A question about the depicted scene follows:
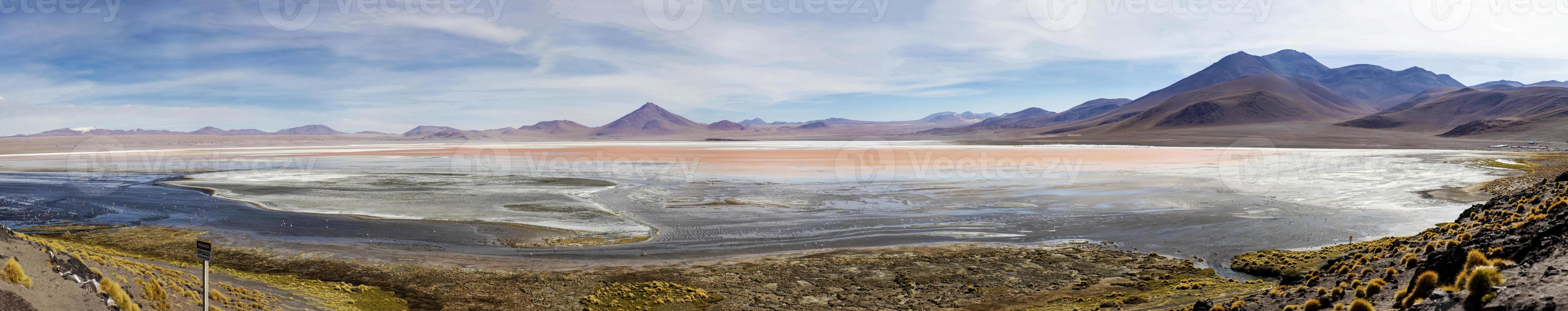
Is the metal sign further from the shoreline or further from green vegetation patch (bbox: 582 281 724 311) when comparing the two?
the shoreline

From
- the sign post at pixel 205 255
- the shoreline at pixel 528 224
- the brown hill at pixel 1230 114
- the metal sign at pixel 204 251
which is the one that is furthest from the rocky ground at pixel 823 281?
the brown hill at pixel 1230 114

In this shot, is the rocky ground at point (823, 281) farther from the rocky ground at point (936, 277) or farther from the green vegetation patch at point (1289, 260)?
the green vegetation patch at point (1289, 260)

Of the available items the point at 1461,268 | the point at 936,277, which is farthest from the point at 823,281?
the point at 1461,268

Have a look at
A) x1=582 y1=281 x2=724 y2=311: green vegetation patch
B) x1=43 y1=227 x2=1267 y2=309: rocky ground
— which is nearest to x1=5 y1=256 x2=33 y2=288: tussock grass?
x1=43 y1=227 x2=1267 y2=309: rocky ground

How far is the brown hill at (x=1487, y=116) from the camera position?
10388 centimetres

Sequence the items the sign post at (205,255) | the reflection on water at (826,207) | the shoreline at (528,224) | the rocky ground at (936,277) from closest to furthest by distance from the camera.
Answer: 1. the sign post at (205,255)
2. the rocky ground at (936,277)
3. the shoreline at (528,224)
4. the reflection on water at (826,207)

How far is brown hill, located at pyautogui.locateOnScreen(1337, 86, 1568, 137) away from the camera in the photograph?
104 metres

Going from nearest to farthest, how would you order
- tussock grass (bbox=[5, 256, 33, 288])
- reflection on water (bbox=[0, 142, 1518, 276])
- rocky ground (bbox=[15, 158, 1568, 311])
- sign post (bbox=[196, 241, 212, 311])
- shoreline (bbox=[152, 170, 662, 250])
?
tussock grass (bbox=[5, 256, 33, 288])
sign post (bbox=[196, 241, 212, 311])
rocky ground (bbox=[15, 158, 1568, 311])
shoreline (bbox=[152, 170, 662, 250])
reflection on water (bbox=[0, 142, 1518, 276])

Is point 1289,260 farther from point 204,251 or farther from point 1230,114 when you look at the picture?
point 1230,114

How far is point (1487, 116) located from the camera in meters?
146

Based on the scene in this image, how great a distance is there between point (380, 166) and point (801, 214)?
39.1 meters

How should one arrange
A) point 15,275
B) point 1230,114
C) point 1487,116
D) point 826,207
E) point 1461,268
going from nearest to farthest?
point 15,275
point 1461,268
point 826,207
point 1487,116
point 1230,114

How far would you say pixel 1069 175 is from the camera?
125 ft

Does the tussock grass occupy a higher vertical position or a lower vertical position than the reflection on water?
higher
